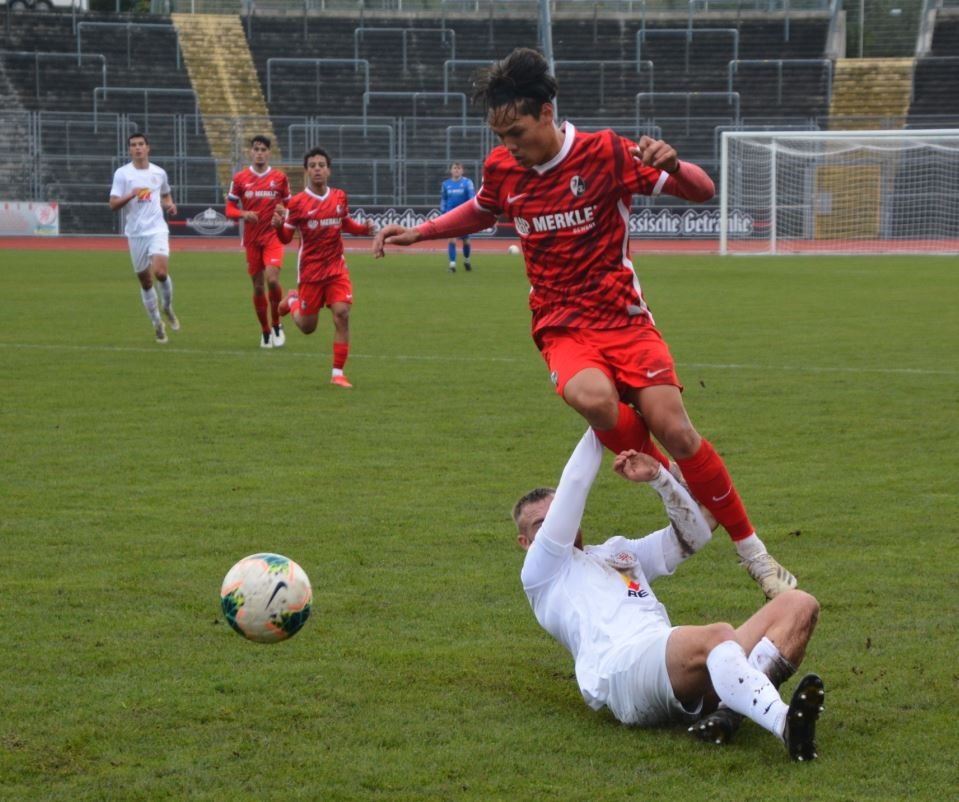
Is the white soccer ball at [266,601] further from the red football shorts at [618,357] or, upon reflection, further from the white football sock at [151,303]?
the white football sock at [151,303]

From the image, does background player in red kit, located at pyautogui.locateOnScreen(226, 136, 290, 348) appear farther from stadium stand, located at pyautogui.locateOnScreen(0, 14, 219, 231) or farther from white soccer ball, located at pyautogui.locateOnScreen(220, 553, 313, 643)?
stadium stand, located at pyautogui.locateOnScreen(0, 14, 219, 231)

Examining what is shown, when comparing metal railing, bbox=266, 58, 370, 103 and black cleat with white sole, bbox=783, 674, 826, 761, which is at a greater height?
metal railing, bbox=266, 58, 370, 103

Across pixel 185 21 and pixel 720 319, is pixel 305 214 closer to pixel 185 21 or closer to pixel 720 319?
pixel 720 319

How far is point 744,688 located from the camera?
4461 millimetres

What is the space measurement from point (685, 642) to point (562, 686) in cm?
73

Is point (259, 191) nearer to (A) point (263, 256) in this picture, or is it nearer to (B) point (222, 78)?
(A) point (263, 256)

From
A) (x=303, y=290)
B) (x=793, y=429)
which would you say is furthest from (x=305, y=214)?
(x=793, y=429)

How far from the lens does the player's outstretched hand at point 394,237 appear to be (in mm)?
6461

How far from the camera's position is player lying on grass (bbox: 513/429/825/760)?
4473mm

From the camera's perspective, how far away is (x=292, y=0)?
158 ft

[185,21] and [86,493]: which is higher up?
[185,21]

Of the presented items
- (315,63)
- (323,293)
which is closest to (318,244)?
(323,293)

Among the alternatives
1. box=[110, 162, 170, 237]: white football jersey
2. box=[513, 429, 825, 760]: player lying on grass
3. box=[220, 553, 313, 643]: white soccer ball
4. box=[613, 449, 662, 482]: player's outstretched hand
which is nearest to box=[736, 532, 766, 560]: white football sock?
box=[513, 429, 825, 760]: player lying on grass

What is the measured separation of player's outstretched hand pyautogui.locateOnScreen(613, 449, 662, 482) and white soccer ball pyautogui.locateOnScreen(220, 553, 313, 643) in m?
1.20
